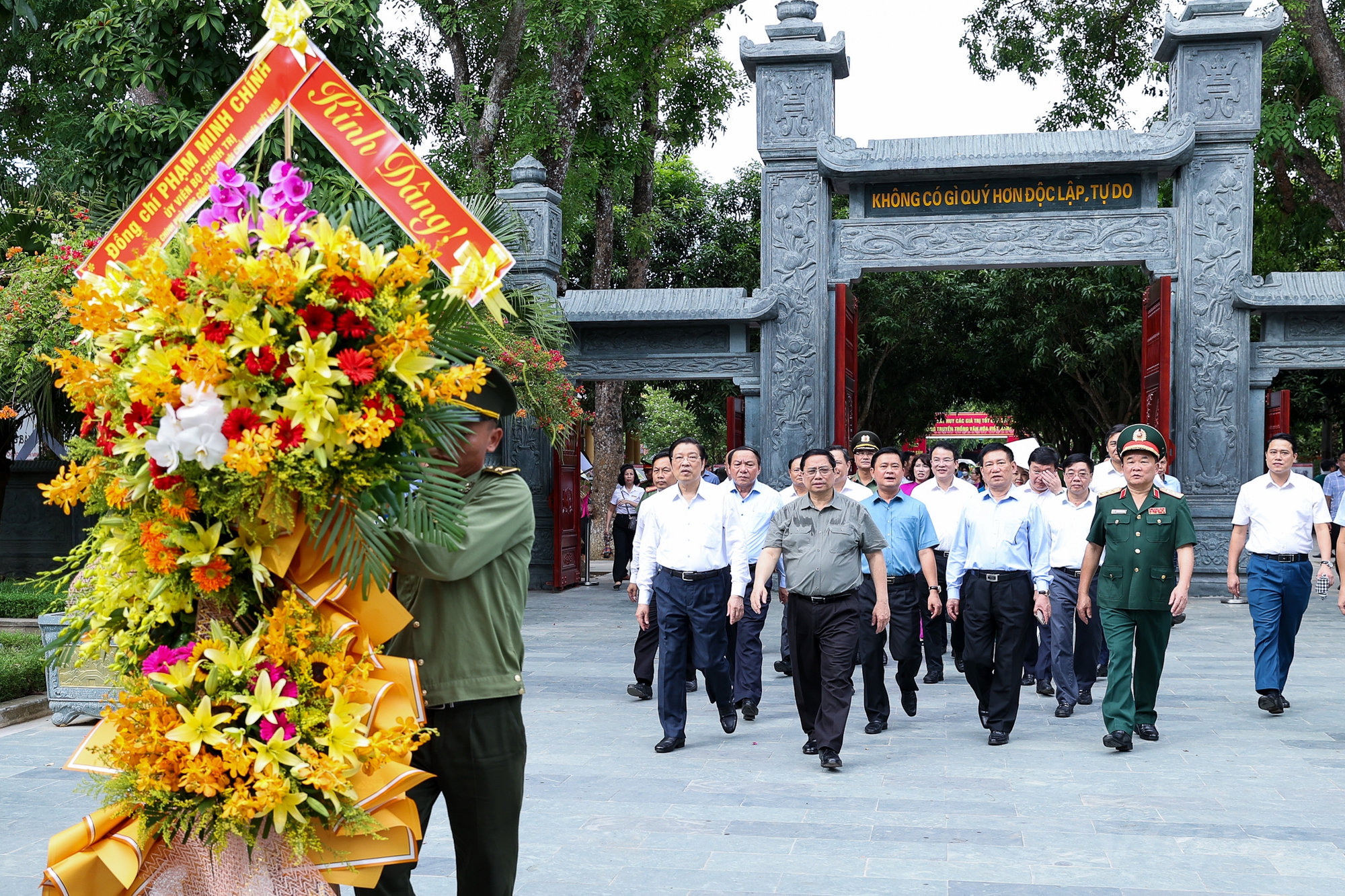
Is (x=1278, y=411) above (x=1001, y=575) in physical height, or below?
above

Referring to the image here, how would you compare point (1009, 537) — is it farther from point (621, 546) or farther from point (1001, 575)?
point (621, 546)

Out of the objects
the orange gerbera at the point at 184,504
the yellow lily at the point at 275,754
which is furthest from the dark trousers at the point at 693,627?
the orange gerbera at the point at 184,504

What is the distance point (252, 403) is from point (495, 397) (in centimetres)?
Answer: 92

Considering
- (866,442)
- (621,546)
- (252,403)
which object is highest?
(252,403)

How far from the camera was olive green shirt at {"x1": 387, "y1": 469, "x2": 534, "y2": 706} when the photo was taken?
314cm

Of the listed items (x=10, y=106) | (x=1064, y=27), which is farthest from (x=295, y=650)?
(x=1064, y=27)

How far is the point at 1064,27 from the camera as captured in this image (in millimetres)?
20328

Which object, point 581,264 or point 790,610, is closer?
point 790,610

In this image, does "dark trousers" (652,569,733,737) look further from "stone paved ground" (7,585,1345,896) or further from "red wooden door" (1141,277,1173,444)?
"red wooden door" (1141,277,1173,444)

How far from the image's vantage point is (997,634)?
24.3 feet

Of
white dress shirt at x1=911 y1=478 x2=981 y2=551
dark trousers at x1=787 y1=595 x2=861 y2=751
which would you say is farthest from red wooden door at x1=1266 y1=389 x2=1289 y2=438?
dark trousers at x1=787 y1=595 x2=861 y2=751

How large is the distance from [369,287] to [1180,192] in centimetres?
1345

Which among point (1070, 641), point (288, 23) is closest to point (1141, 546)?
point (1070, 641)

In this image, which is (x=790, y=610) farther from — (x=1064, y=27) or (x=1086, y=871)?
(x=1064, y=27)
